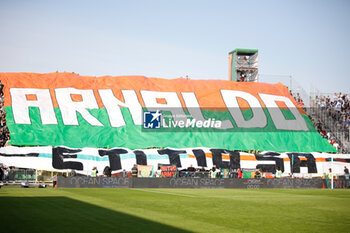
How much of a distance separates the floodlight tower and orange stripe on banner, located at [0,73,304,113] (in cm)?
299

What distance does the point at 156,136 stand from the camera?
56031 mm

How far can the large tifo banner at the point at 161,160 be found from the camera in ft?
151

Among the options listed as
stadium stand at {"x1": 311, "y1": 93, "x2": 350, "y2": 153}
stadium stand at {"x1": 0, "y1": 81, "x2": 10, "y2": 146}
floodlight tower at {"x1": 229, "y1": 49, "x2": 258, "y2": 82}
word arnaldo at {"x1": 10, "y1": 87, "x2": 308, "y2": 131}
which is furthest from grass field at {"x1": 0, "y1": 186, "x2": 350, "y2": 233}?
floodlight tower at {"x1": 229, "y1": 49, "x2": 258, "y2": 82}

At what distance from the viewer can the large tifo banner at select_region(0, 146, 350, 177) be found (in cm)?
4613

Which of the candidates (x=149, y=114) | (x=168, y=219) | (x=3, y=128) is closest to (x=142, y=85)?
(x=149, y=114)

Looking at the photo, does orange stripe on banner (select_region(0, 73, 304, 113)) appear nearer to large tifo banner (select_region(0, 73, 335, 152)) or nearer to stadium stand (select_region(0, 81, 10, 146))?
large tifo banner (select_region(0, 73, 335, 152))

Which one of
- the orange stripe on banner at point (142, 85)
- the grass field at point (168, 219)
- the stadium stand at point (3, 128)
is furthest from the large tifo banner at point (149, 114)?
the grass field at point (168, 219)

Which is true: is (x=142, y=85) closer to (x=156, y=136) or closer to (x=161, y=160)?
(x=156, y=136)

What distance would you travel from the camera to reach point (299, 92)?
2694 inches

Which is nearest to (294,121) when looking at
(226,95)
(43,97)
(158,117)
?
(226,95)

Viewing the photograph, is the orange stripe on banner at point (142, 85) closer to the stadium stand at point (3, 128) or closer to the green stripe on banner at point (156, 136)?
the stadium stand at point (3, 128)

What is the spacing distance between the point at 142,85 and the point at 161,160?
1622cm

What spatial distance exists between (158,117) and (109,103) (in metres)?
6.49

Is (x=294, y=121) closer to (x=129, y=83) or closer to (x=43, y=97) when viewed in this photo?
(x=129, y=83)
